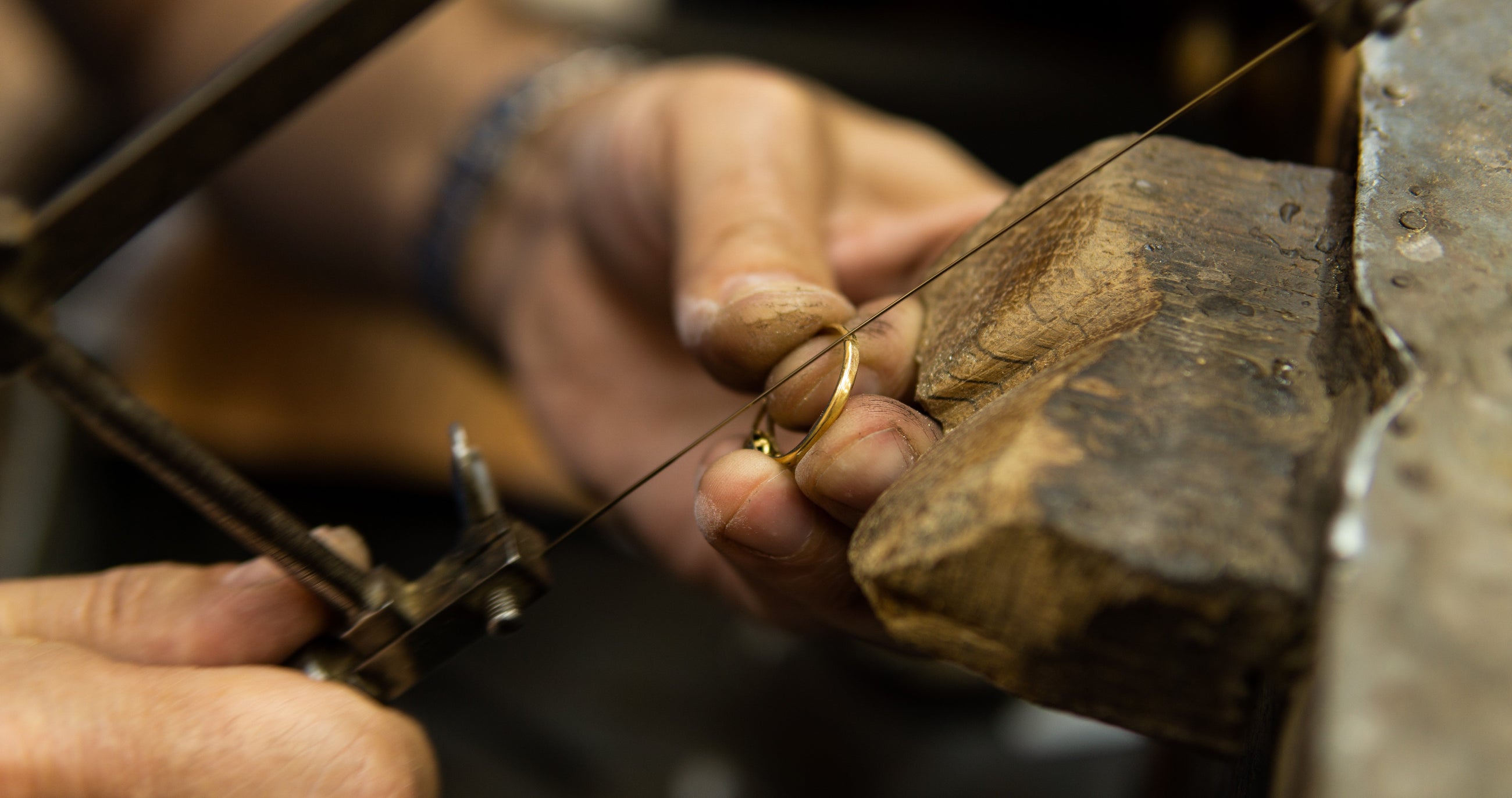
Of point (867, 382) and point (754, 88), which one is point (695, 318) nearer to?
point (867, 382)

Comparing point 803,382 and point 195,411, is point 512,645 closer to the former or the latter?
point 195,411

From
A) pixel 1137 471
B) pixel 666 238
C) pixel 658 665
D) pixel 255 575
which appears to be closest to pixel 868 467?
pixel 1137 471

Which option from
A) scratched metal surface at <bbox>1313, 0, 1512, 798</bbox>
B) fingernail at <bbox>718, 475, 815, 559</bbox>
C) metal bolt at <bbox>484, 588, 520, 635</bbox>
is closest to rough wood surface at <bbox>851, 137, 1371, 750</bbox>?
scratched metal surface at <bbox>1313, 0, 1512, 798</bbox>

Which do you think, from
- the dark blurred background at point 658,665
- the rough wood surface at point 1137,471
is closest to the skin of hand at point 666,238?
the rough wood surface at point 1137,471

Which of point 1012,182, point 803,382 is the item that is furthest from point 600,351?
point 1012,182

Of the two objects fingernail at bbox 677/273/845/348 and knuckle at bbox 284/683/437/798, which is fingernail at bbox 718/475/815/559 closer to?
fingernail at bbox 677/273/845/348

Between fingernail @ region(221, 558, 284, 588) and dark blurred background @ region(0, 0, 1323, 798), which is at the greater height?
fingernail @ region(221, 558, 284, 588)
